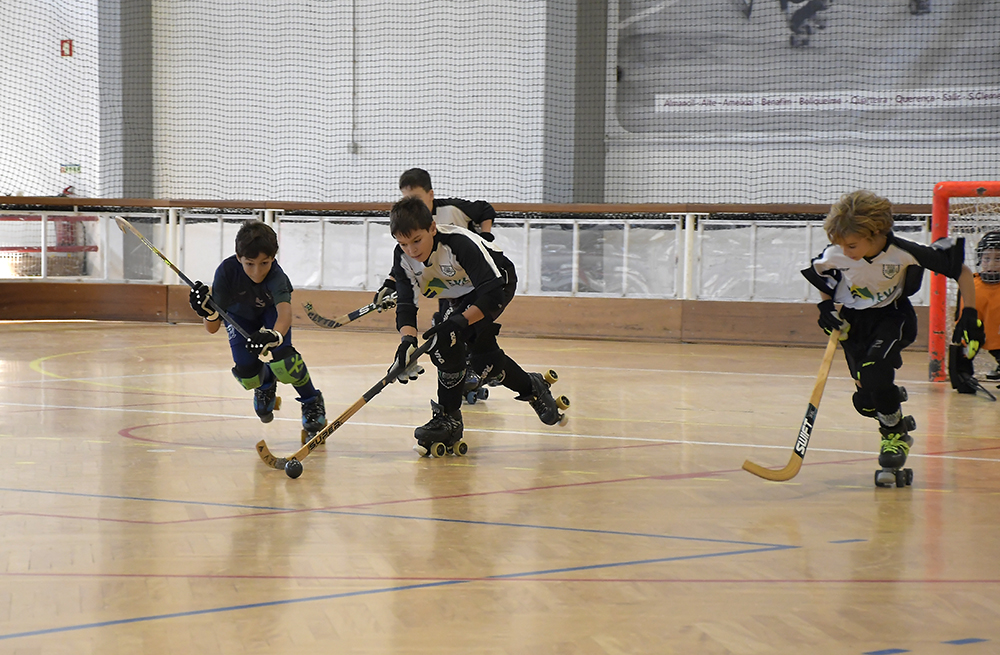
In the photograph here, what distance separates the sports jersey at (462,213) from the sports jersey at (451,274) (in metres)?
1.30

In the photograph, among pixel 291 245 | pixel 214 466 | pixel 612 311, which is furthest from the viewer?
pixel 291 245

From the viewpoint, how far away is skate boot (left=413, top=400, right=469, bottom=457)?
177 inches

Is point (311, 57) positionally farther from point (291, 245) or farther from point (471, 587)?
point (471, 587)

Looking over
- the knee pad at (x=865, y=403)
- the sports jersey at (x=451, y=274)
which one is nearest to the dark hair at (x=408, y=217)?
the sports jersey at (x=451, y=274)

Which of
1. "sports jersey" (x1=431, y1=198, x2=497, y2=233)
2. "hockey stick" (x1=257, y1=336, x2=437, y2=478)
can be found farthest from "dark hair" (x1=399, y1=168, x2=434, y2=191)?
"hockey stick" (x1=257, y1=336, x2=437, y2=478)

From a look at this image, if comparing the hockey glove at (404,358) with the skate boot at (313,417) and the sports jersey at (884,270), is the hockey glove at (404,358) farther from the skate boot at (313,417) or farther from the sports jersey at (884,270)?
the sports jersey at (884,270)

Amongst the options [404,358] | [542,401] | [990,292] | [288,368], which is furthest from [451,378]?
[990,292]

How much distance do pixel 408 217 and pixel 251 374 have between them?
4.11 ft

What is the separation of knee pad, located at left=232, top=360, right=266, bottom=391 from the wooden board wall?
611 centimetres

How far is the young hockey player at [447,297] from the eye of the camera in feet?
14.0

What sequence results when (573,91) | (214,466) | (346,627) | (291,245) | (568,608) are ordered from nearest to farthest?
(346,627)
(568,608)
(214,466)
(291,245)
(573,91)

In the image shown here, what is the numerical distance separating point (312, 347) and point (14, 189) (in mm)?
7402

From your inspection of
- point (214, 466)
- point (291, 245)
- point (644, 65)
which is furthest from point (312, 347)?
point (644, 65)

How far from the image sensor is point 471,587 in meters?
2.67
